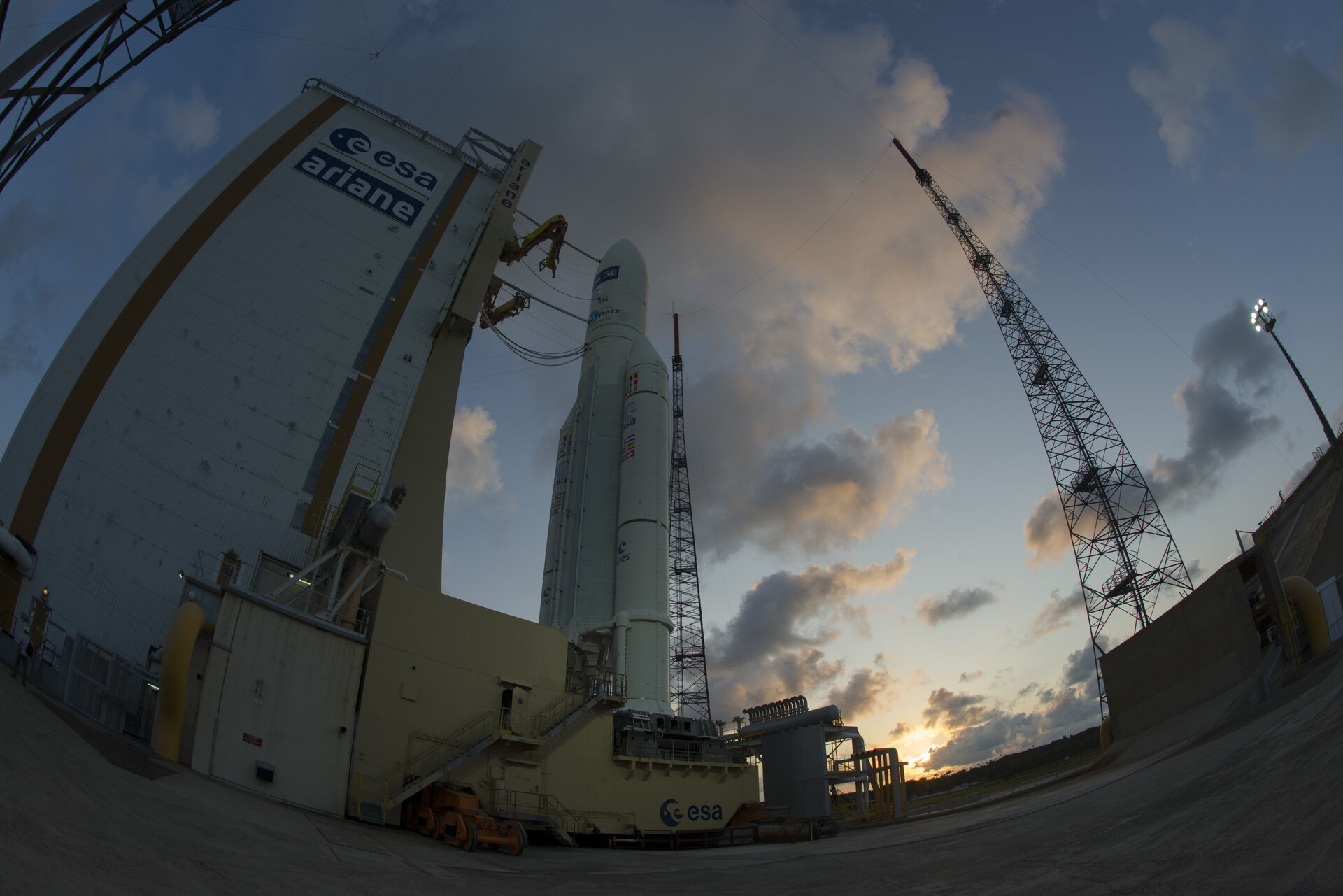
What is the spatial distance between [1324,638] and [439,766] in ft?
72.4

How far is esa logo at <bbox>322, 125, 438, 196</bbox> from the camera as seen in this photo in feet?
87.5

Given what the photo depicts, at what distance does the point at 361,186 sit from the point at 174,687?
62.7ft

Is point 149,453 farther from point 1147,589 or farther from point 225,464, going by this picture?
point 1147,589

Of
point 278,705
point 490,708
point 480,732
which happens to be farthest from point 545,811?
point 278,705

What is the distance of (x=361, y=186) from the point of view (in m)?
26.0

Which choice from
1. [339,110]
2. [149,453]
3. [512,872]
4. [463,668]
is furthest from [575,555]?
[339,110]

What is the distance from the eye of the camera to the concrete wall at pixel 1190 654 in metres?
17.9

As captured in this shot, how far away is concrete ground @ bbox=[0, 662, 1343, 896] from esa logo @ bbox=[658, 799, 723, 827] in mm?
7770

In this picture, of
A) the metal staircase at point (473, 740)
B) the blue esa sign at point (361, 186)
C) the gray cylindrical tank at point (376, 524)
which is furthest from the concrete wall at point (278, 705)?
the blue esa sign at point (361, 186)

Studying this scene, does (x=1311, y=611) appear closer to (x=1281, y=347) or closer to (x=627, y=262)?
(x=1281, y=347)

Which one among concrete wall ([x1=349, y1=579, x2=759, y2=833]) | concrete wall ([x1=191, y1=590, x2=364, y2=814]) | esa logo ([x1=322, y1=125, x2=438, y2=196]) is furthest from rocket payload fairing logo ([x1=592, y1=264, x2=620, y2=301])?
concrete wall ([x1=191, y1=590, x2=364, y2=814])

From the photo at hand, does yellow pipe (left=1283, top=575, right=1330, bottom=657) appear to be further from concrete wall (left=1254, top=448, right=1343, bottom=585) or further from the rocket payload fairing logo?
the rocket payload fairing logo

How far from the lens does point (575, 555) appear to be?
31.0m

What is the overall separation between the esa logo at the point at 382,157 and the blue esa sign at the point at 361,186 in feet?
2.03
